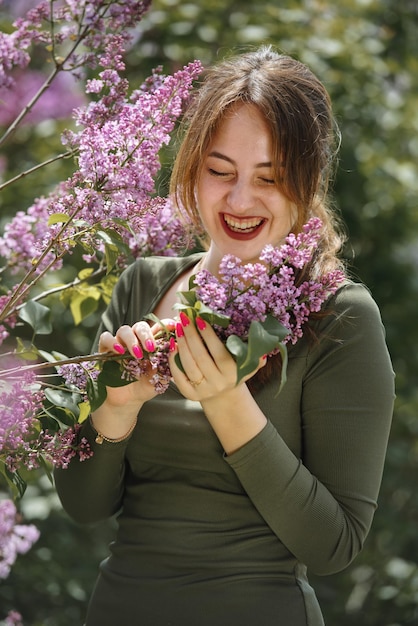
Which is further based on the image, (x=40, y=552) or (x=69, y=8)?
(x=40, y=552)

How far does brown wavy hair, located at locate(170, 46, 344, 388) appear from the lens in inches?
57.9

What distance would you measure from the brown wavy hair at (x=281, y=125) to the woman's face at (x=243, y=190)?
0.01 m

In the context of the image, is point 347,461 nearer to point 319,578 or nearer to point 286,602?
point 286,602

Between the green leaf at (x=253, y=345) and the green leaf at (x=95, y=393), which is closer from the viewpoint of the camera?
the green leaf at (x=253, y=345)

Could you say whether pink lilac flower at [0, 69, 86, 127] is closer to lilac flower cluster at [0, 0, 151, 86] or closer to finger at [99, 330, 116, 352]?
lilac flower cluster at [0, 0, 151, 86]

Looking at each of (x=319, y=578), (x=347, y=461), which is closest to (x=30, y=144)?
(x=319, y=578)

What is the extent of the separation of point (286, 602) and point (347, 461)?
212 mm

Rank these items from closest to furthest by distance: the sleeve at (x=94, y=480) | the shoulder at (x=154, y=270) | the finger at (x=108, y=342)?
the finger at (x=108, y=342) → the sleeve at (x=94, y=480) → the shoulder at (x=154, y=270)

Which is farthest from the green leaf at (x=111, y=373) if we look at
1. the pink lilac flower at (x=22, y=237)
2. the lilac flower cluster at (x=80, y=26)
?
the lilac flower cluster at (x=80, y=26)

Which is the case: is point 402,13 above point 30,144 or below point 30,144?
above

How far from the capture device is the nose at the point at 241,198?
1434 mm

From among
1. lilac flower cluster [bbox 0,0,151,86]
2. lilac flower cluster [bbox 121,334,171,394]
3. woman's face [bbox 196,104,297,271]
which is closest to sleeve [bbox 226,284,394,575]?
woman's face [bbox 196,104,297,271]

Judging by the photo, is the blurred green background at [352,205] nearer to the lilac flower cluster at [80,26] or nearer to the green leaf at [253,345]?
the lilac flower cluster at [80,26]

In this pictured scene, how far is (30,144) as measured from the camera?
3191 mm
